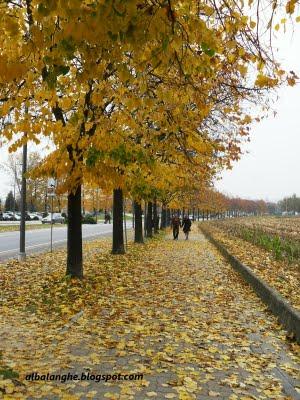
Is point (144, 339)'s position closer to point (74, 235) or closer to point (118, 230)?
point (74, 235)

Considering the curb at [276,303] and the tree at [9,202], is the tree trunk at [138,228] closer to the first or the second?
the curb at [276,303]

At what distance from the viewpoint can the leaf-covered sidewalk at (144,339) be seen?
17.3 ft

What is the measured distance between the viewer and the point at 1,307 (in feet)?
30.1

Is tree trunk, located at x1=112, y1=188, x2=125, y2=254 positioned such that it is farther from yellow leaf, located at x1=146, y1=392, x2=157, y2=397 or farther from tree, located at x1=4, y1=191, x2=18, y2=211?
tree, located at x1=4, y1=191, x2=18, y2=211

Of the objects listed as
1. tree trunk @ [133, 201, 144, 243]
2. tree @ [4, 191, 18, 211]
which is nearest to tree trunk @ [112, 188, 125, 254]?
tree trunk @ [133, 201, 144, 243]

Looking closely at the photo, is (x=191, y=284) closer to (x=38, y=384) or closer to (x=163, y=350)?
(x=163, y=350)

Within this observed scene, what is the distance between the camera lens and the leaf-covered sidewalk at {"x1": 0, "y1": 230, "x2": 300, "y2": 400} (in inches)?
207

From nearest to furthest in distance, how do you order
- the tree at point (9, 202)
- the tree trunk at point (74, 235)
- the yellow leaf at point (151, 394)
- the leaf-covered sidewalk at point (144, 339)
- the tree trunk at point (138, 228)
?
the yellow leaf at point (151, 394), the leaf-covered sidewalk at point (144, 339), the tree trunk at point (74, 235), the tree trunk at point (138, 228), the tree at point (9, 202)

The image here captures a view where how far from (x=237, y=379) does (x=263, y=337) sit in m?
2.15

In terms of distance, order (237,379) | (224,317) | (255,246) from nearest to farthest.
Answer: (237,379) < (224,317) < (255,246)

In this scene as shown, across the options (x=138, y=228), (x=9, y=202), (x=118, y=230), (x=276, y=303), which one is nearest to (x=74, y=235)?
(x=276, y=303)

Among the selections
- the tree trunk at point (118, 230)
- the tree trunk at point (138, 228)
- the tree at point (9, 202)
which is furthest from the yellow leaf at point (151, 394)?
the tree at point (9, 202)

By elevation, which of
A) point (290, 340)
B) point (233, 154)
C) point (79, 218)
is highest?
point (233, 154)

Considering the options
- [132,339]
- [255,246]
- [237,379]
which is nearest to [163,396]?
[237,379]
